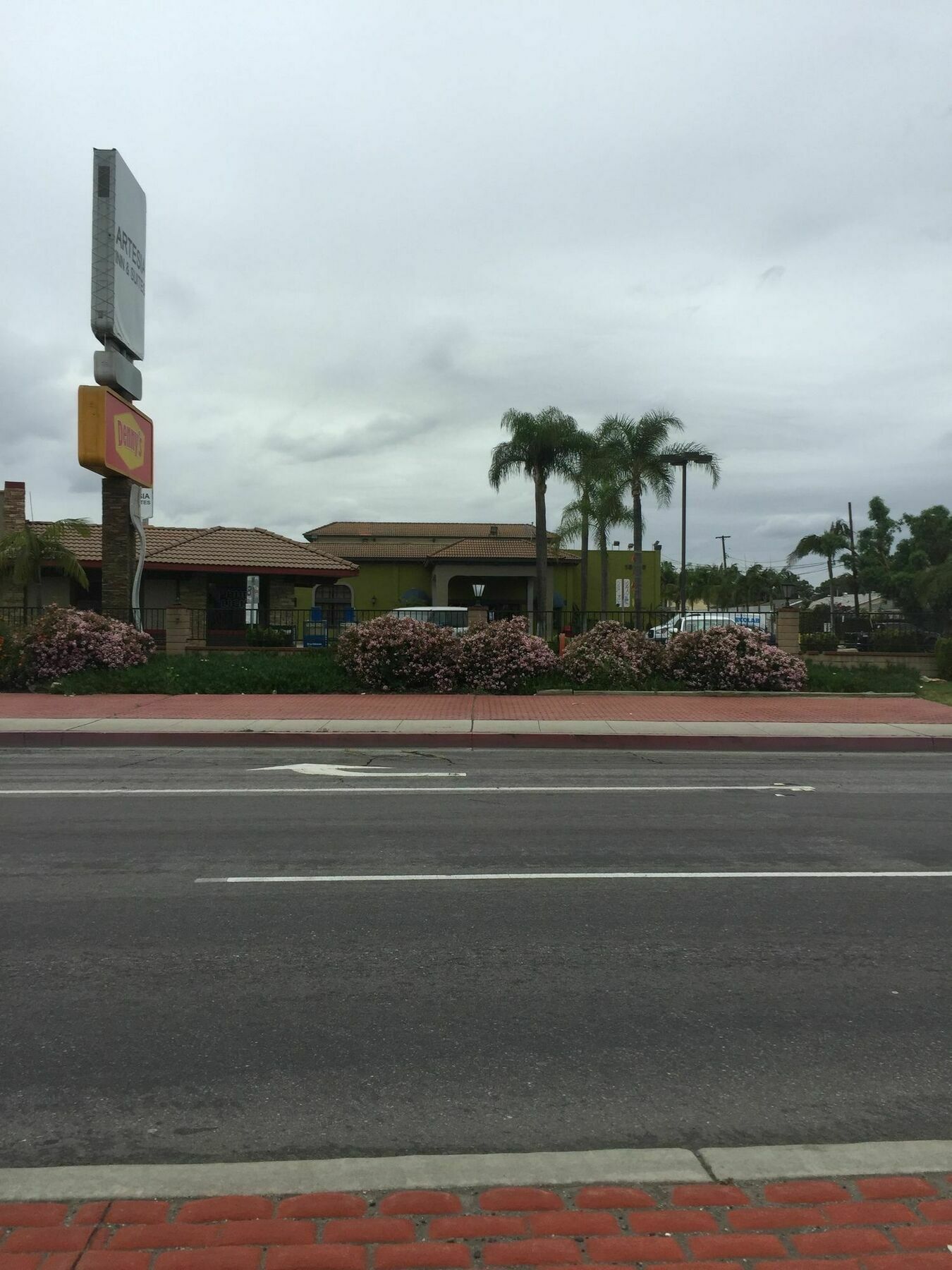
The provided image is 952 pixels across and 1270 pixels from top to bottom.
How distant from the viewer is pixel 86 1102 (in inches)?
149

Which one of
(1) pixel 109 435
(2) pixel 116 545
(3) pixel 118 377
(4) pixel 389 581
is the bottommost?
(2) pixel 116 545

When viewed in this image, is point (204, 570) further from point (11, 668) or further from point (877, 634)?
point (877, 634)

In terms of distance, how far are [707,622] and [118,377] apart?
1522cm

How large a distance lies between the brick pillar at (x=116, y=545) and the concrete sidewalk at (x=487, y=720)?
4452 mm

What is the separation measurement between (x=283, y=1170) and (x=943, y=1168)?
2178mm

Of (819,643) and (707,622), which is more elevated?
(707,622)

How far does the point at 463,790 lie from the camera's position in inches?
Result: 422

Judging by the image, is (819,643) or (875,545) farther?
(875,545)

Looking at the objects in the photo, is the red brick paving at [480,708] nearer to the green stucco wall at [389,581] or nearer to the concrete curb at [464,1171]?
the concrete curb at [464,1171]

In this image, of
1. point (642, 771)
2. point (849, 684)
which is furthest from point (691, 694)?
point (642, 771)

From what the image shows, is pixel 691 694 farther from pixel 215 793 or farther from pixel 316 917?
pixel 316 917

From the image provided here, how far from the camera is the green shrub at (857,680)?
71.7 feet

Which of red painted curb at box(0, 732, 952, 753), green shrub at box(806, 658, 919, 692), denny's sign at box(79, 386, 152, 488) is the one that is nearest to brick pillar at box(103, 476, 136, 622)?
denny's sign at box(79, 386, 152, 488)

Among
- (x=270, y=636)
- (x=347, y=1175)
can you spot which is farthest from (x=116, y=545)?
(x=347, y=1175)
